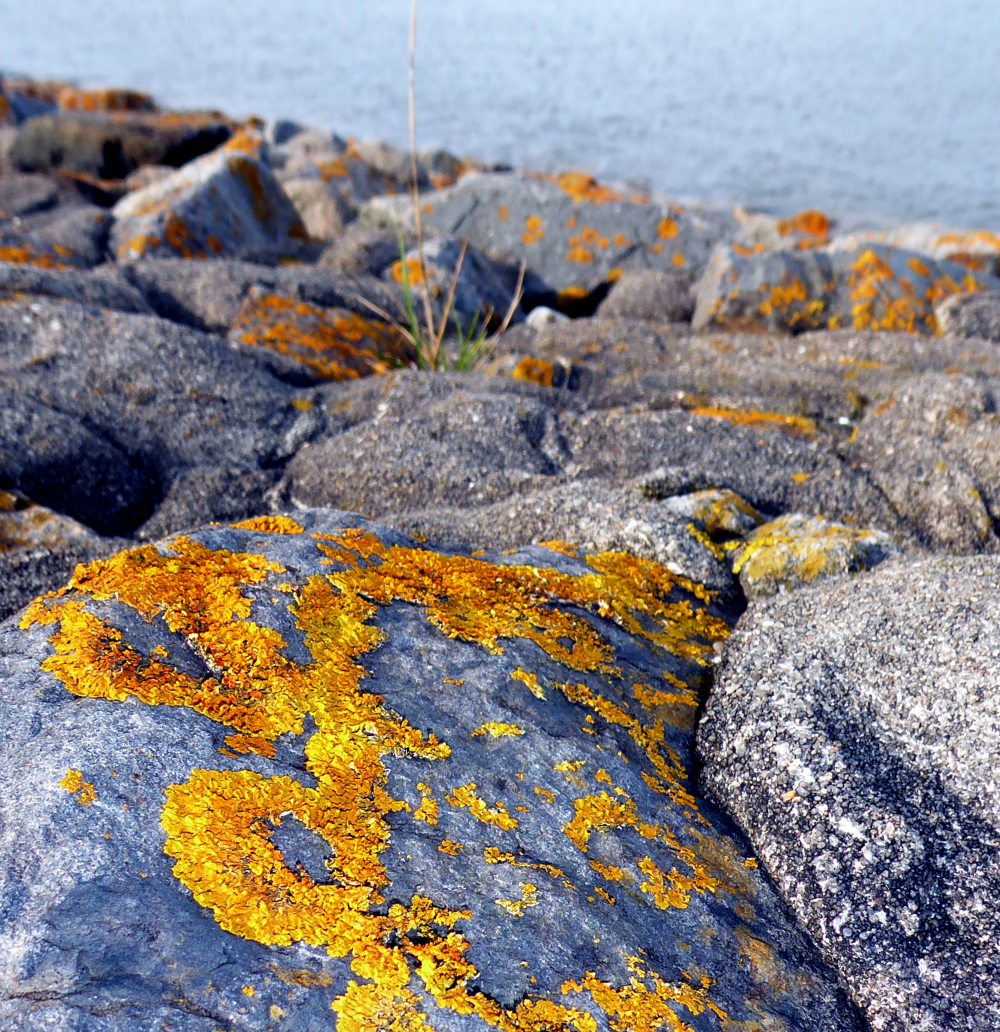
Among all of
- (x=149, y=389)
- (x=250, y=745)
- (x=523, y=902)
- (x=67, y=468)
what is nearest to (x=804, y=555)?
(x=523, y=902)

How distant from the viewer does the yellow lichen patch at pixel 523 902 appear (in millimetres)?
2035

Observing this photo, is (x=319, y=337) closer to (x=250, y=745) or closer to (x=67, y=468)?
(x=67, y=468)

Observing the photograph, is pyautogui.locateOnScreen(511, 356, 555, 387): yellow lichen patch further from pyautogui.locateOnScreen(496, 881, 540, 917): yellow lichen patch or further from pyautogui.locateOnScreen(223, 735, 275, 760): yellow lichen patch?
pyautogui.locateOnScreen(496, 881, 540, 917): yellow lichen patch

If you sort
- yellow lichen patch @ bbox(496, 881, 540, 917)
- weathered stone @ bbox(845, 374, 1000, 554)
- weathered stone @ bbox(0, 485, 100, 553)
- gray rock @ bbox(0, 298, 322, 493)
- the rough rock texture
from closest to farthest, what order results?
1. yellow lichen patch @ bbox(496, 881, 540, 917)
2. the rough rock texture
3. weathered stone @ bbox(0, 485, 100, 553)
4. weathered stone @ bbox(845, 374, 1000, 554)
5. gray rock @ bbox(0, 298, 322, 493)

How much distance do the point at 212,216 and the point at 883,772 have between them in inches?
444

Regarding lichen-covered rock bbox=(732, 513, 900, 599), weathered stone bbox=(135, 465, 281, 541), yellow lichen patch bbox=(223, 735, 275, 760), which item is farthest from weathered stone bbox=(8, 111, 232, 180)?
yellow lichen patch bbox=(223, 735, 275, 760)

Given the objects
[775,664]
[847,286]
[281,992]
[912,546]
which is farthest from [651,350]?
[281,992]

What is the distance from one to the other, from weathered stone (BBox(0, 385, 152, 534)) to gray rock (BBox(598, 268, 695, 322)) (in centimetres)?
800

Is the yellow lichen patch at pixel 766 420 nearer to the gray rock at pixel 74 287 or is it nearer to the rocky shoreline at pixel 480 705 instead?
the rocky shoreline at pixel 480 705

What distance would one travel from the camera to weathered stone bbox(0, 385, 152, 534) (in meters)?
4.62

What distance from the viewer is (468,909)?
200cm

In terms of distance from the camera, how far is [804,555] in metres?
3.78

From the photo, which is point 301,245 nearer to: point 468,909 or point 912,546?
point 912,546

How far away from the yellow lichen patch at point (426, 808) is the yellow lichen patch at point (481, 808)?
0.18 ft
